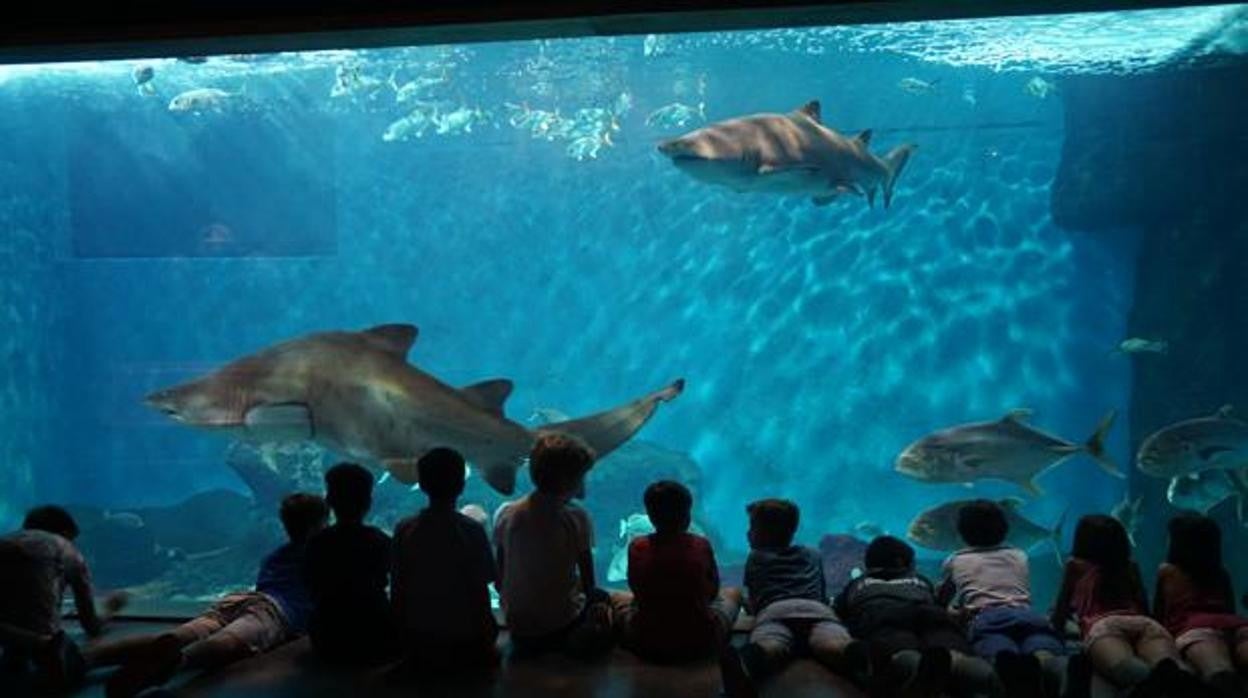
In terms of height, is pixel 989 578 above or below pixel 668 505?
below

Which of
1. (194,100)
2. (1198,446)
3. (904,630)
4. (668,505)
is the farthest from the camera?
(194,100)

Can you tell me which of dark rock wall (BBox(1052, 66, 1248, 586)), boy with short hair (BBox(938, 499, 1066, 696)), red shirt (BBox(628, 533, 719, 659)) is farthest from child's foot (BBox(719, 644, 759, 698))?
dark rock wall (BBox(1052, 66, 1248, 586))

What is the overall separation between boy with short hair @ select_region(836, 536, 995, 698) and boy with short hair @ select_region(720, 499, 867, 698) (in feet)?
0.32

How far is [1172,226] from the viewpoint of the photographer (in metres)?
11.7

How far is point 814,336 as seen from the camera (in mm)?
21750

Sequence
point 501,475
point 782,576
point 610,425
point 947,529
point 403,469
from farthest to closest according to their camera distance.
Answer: point 947,529 → point 610,425 → point 501,475 → point 403,469 → point 782,576

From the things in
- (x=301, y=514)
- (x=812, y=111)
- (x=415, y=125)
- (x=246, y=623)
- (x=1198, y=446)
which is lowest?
(x=1198, y=446)

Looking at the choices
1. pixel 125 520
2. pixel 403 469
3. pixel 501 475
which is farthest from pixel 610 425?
pixel 125 520

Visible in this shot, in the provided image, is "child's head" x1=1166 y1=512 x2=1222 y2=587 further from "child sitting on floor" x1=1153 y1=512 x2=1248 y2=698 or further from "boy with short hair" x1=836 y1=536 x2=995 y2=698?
"boy with short hair" x1=836 y1=536 x2=995 y2=698

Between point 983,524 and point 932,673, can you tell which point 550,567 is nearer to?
point 932,673

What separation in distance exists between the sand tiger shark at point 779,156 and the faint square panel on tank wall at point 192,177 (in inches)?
787

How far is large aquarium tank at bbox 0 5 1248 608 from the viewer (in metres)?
6.29

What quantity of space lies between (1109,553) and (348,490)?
286 cm

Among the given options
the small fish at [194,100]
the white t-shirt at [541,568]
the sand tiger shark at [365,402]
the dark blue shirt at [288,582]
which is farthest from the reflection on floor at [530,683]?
the small fish at [194,100]
